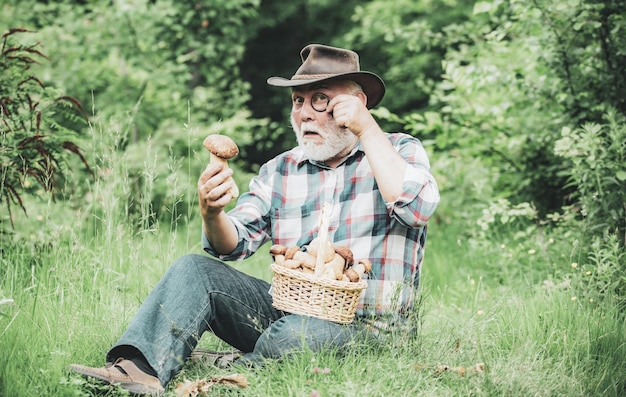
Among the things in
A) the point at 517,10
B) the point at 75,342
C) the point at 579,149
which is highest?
the point at 517,10

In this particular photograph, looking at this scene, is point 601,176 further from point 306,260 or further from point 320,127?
point 306,260

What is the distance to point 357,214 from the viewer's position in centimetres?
285

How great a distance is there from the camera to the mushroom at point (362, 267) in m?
2.60

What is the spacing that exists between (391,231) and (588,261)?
1.59 meters

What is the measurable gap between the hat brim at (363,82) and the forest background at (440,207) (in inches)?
18.6

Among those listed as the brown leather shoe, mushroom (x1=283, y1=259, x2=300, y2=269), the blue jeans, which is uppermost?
mushroom (x1=283, y1=259, x2=300, y2=269)

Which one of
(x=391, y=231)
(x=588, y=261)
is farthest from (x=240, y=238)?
(x=588, y=261)

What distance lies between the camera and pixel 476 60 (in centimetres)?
531

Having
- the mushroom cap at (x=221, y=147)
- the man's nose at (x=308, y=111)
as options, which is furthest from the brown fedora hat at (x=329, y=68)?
the mushroom cap at (x=221, y=147)

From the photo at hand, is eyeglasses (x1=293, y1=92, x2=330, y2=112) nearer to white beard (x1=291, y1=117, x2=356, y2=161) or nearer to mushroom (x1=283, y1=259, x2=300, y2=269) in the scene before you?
white beard (x1=291, y1=117, x2=356, y2=161)

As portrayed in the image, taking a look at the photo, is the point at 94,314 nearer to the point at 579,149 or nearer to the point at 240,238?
the point at 240,238

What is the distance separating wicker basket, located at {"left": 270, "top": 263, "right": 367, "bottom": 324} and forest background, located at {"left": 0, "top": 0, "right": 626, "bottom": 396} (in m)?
0.19

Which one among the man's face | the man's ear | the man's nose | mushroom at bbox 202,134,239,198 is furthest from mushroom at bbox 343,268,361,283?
the man's ear

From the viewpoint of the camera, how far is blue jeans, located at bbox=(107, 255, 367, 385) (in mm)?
2498
